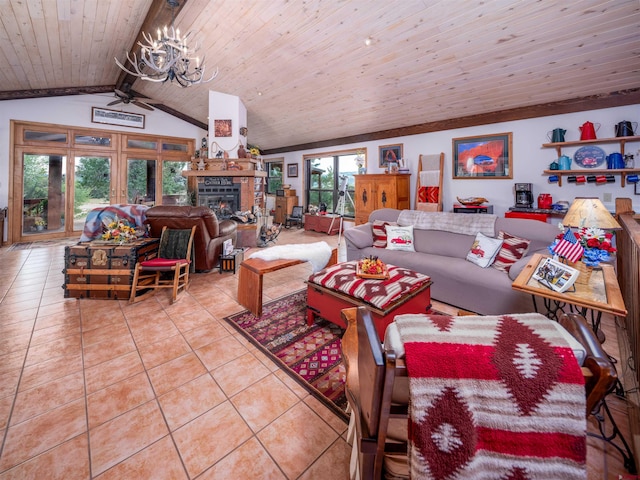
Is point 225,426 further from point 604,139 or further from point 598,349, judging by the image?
point 604,139

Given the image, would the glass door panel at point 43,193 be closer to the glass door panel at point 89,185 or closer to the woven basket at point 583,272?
the glass door panel at point 89,185

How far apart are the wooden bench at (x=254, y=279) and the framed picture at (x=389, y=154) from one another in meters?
4.23

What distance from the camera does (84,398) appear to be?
64.6 inches

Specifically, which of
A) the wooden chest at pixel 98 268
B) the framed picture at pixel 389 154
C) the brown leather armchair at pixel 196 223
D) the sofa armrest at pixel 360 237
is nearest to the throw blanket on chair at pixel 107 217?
the brown leather armchair at pixel 196 223

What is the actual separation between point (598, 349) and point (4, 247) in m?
8.24

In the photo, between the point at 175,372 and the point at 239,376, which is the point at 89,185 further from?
the point at 239,376

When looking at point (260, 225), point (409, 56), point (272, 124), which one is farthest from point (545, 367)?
point (272, 124)

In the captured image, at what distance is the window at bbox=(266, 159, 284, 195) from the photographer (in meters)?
9.54

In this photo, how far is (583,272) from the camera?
6.22ft

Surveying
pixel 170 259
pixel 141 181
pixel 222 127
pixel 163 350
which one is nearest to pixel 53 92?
pixel 141 181

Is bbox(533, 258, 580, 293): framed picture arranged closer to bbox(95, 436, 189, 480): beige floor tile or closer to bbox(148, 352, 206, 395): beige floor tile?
bbox(95, 436, 189, 480): beige floor tile

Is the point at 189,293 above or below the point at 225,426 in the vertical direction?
above

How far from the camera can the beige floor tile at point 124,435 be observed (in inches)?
50.8

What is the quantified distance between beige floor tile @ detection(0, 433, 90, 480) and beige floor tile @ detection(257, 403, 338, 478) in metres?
0.79
